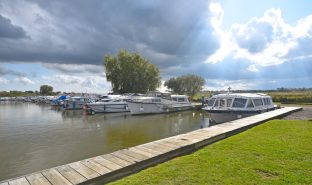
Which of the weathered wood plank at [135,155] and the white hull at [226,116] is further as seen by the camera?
the white hull at [226,116]

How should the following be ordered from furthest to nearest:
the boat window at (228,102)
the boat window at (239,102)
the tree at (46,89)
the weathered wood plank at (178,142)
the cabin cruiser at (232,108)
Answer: the tree at (46,89) < the boat window at (228,102) < the boat window at (239,102) < the cabin cruiser at (232,108) < the weathered wood plank at (178,142)

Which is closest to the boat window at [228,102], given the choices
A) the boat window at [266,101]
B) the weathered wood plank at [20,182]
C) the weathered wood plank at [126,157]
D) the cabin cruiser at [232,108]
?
the cabin cruiser at [232,108]

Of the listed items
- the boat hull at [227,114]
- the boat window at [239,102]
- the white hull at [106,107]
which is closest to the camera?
the boat hull at [227,114]

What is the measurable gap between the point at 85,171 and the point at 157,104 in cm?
2879

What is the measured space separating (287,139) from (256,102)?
52.0 ft

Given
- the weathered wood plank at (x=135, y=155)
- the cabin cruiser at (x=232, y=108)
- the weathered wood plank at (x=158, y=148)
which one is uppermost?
the cabin cruiser at (x=232, y=108)

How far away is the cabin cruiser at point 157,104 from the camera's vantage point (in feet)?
110

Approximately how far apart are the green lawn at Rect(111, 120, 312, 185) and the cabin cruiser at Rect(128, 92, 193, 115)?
80.0 ft

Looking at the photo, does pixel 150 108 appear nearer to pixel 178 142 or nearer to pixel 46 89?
pixel 178 142

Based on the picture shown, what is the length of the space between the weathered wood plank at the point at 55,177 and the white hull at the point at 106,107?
30385 mm

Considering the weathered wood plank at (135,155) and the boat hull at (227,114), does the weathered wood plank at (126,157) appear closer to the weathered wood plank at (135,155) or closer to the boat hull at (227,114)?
the weathered wood plank at (135,155)

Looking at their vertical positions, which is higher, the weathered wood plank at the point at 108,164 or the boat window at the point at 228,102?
the boat window at the point at 228,102

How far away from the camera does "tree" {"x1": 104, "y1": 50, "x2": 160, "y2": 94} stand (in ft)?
187

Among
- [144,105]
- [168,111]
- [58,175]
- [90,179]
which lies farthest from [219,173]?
[168,111]
